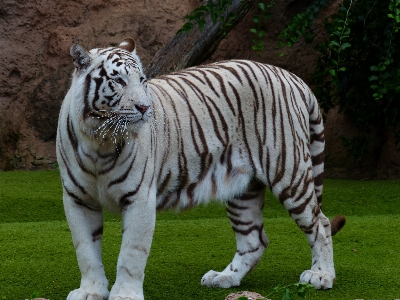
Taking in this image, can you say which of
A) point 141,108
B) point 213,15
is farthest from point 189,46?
point 141,108

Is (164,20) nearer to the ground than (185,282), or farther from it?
farther from it

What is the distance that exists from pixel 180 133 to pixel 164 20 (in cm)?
478

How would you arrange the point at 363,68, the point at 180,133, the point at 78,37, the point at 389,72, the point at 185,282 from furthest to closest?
1. the point at 78,37
2. the point at 363,68
3. the point at 389,72
4. the point at 185,282
5. the point at 180,133

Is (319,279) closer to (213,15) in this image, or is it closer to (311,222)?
(311,222)

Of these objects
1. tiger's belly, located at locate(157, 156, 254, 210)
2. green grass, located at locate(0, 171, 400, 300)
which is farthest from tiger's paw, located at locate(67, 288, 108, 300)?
tiger's belly, located at locate(157, 156, 254, 210)

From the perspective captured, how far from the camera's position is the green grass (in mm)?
4109

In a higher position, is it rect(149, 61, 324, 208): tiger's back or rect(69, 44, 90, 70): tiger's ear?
rect(69, 44, 90, 70): tiger's ear

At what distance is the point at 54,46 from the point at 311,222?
5120 mm

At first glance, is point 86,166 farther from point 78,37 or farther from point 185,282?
point 78,37

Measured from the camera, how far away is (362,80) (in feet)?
24.8

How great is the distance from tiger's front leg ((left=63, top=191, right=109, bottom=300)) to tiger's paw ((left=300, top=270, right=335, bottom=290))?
115 cm

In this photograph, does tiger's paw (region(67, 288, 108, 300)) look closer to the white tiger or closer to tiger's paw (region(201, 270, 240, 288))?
the white tiger

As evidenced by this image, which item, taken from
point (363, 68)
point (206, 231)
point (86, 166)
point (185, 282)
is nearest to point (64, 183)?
point (86, 166)

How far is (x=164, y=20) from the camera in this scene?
27.7 feet
